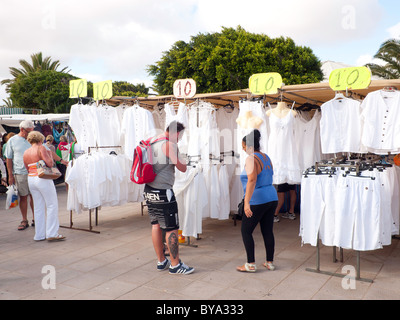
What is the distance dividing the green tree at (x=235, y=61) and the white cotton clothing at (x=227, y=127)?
41.3 ft

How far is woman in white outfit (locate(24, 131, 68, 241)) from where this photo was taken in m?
4.84

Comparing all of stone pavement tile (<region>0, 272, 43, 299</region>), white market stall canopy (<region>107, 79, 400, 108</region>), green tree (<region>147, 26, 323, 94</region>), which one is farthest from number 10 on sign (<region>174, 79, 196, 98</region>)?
green tree (<region>147, 26, 323, 94</region>)

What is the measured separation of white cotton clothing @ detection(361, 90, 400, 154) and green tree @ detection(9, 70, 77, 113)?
23.1 m

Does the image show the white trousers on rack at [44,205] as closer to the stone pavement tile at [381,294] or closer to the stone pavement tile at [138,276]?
the stone pavement tile at [138,276]

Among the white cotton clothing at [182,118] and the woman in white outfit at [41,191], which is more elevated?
the white cotton clothing at [182,118]

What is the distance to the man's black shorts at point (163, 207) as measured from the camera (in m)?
3.62

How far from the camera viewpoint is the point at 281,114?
503 cm

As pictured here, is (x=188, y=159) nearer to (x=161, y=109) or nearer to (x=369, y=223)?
(x=161, y=109)

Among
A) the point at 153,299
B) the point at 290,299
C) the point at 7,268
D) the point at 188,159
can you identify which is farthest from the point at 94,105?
the point at 290,299

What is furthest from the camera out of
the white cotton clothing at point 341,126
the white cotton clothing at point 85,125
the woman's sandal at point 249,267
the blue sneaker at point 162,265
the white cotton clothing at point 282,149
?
the white cotton clothing at point 85,125

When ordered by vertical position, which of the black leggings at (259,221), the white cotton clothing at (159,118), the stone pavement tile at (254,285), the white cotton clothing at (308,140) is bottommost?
the stone pavement tile at (254,285)

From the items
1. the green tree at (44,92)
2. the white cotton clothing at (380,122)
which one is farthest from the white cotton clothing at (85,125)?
the green tree at (44,92)

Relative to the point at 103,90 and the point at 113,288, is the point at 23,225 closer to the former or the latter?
the point at 103,90

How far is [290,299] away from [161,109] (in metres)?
4.51
